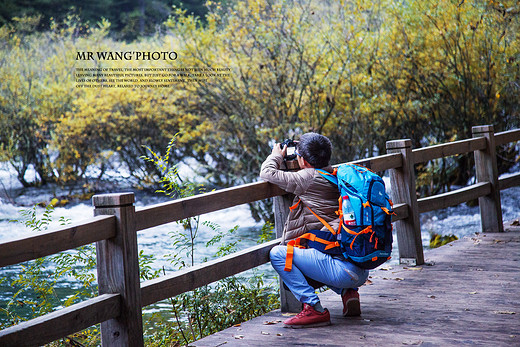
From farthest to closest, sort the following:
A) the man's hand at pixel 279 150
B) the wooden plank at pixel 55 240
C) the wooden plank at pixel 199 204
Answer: the man's hand at pixel 279 150 < the wooden plank at pixel 199 204 < the wooden plank at pixel 55 240

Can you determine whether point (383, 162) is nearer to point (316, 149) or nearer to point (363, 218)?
point (316, 149)

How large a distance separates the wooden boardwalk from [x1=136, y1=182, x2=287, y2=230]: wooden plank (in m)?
0.87

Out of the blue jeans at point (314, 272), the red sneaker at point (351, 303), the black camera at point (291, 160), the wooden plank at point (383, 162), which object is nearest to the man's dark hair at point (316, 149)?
the black camera at point (291, 160)

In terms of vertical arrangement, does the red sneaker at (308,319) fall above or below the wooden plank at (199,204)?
below

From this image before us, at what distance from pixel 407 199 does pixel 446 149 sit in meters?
0.96

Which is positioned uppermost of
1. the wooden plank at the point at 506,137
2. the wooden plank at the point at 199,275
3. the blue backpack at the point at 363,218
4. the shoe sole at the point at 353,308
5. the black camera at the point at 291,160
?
the black camera at the point at 291,160

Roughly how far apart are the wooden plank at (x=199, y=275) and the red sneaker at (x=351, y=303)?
2.00 ft

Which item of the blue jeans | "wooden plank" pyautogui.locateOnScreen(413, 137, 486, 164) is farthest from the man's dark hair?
"wooden plank" pyautogui.locateOnScreen(413, 137, 486, 164)

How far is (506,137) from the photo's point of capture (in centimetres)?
754

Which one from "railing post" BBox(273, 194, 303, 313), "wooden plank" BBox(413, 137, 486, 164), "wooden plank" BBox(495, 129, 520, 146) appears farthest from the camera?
"wooden plank" BBox(495, 129, 520, 146)

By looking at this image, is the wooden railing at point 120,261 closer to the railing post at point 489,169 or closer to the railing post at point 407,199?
the railing post at point 407,199

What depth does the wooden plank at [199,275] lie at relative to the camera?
128 inches

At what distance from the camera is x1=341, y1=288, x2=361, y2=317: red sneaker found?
406cm

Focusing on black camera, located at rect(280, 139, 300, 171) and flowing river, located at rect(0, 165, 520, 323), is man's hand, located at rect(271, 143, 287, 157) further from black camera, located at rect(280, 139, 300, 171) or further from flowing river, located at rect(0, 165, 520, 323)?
flowing river, located at rect(0, 165, 520, 323)
